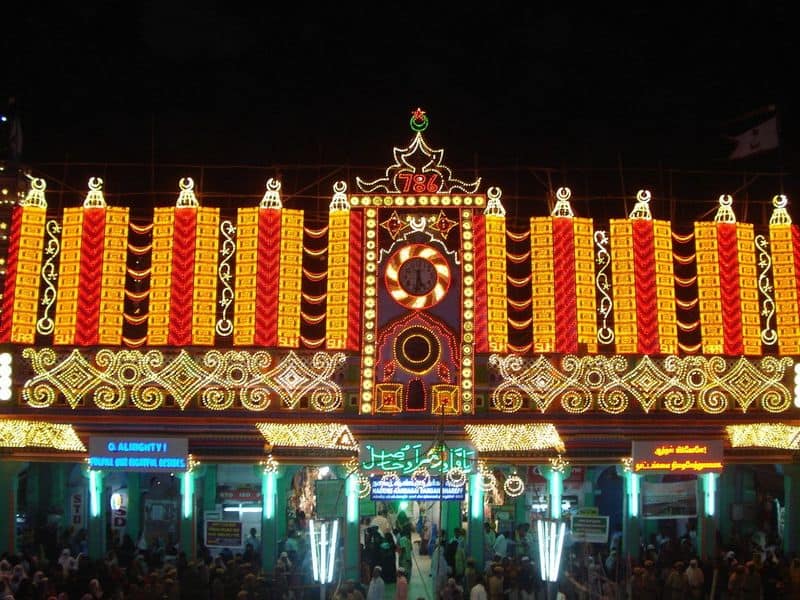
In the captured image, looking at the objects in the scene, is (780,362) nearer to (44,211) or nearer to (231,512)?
(231,512)

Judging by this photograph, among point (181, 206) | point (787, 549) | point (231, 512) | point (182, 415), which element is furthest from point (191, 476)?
point (787, 549)

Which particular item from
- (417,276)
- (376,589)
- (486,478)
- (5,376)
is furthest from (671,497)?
(5,376)

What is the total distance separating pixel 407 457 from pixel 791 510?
479 inches

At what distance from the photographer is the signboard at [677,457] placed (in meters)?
32.8

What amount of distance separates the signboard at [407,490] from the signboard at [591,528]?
688 centimetres

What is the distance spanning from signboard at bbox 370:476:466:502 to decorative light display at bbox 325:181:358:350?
487cm

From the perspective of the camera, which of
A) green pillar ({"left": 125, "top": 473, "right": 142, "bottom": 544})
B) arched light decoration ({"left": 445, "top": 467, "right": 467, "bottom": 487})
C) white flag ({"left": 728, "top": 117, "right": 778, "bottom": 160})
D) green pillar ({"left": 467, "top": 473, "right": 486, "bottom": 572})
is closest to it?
arched light decoration ({"left": 445, "top": 467, "right": 467, "bottom": 487})

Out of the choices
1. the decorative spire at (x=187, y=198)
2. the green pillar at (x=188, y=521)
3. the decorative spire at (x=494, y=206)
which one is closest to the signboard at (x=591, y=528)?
the green pillar at (x=188, y=521)

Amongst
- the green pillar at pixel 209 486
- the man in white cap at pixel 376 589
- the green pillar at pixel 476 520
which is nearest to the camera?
the man in white cap at pixel 376 589

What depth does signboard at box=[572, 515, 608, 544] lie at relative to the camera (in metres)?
24.6

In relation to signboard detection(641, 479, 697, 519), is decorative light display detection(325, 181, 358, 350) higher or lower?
A: higher

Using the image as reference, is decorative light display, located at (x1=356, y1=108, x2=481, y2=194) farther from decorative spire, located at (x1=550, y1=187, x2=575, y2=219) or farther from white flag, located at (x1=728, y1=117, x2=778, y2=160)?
white flag, located at (x1=728, y1=117, x2=778, y2=160)

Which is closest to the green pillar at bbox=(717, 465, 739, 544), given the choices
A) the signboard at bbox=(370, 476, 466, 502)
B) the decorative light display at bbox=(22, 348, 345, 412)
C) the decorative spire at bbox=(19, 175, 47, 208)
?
the signboard at bbox=(370, 476, 466, 502)

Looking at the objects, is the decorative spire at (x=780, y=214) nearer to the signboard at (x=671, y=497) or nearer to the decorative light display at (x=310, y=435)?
the signboard at (x=671, y=497)
